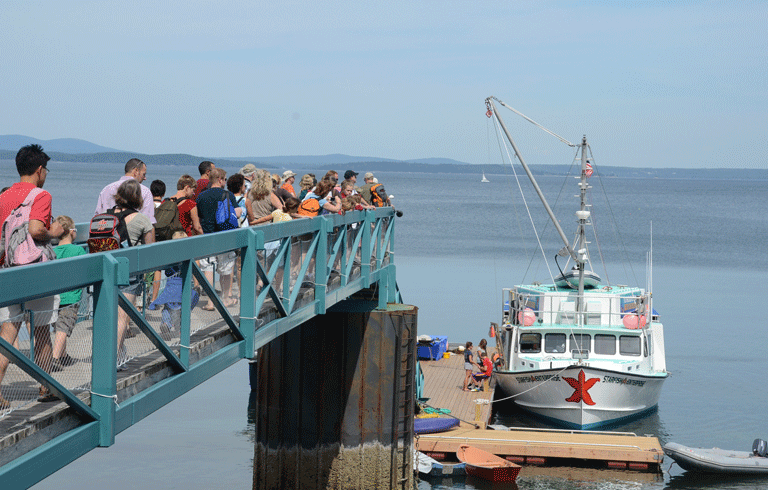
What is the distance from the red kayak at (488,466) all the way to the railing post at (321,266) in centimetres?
944

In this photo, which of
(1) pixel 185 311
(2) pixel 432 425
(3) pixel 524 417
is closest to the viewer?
(1) pixel 185 311

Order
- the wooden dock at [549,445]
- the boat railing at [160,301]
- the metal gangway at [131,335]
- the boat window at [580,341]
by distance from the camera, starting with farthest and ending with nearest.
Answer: the boat window at [580,341] < the wooden dock at [549,445] < the boat railing at [160,301] < the metal gangway at [131,335]

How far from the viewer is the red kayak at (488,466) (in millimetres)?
18766

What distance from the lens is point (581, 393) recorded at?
24125mm

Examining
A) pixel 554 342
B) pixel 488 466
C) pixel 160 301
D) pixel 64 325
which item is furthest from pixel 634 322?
pixel 64 325

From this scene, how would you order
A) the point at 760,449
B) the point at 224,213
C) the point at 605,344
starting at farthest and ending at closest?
the point at 605,344, the point at 760,449, the point at 224,213

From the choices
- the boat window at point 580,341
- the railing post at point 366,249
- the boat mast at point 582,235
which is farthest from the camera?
the boat mast at point 582,235

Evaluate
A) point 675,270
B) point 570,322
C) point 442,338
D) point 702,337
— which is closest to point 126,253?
point 570,322

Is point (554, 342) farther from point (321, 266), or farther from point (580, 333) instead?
point (321, 266)

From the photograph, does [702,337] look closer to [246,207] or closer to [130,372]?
[246,207]

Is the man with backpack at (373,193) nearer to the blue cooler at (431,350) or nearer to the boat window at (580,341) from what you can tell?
the boat window at (580,341)

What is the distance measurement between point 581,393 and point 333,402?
1207 cm

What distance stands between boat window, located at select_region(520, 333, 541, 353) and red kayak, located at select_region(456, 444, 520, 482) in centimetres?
639

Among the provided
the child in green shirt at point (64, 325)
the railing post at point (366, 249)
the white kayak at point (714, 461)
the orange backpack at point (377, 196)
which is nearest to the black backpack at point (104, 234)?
the child in green shirt at point (64, 325)
